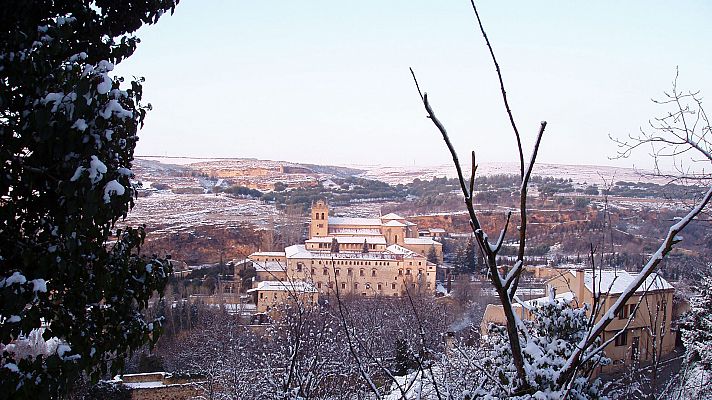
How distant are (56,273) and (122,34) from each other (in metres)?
1.49

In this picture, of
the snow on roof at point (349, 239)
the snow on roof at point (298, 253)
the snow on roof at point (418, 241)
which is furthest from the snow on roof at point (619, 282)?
the snow on roof at point (418, 241)

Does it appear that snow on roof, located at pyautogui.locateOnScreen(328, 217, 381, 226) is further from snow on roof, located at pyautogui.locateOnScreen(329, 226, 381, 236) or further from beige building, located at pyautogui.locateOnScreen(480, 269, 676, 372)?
beige building, located at pyautogui.locateOnScreen(480, 269, 676, 372)

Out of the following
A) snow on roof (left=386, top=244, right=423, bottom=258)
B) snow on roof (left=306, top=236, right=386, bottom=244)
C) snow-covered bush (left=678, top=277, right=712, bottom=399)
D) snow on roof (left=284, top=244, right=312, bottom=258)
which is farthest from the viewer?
snow on roof (left=306, top=236, right=386, bottom=244)

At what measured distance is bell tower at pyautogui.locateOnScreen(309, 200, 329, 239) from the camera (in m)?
36.2

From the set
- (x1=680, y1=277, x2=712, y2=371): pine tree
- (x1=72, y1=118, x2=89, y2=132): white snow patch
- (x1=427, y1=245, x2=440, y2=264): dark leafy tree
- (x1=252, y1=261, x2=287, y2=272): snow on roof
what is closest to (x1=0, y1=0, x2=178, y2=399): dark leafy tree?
(x1=72, y1=118, x2=89, y2=132): white snow patch

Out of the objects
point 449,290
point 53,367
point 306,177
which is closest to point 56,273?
point 53,367

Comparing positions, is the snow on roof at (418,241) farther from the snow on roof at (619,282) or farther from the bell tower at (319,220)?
the snow on roof at (619,282)

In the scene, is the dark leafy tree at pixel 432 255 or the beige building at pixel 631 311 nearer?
the beige building at pixel 631 311

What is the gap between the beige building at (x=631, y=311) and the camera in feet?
4.18

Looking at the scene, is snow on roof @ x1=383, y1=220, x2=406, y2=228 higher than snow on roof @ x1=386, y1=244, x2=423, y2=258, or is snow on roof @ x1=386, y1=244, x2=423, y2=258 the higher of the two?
snow on roof @ x1=383, y1=220, x2=406, y2=228

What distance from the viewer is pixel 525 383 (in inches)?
31.5

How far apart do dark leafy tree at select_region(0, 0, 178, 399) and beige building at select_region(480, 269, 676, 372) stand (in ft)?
6.24

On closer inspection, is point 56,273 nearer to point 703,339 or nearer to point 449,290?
point 703,339

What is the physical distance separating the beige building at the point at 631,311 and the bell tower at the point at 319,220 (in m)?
22.8
